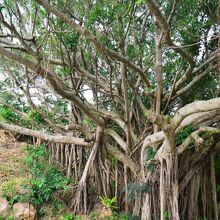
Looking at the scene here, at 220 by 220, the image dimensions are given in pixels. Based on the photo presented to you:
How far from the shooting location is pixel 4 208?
4578mm

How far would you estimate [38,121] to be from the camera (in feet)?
15.6

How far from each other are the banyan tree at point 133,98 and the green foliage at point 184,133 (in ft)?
0.04

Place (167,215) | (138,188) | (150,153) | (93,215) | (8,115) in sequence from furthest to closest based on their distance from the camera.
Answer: (8,115)
(93,215)
(150,153)
(138,188)
(167,215)

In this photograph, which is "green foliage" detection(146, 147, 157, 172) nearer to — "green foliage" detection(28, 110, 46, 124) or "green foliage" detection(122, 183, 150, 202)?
"green foliage" detection(122, 183, 150, 202)

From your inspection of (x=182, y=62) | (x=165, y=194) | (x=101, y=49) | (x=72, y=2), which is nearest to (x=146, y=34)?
(x=182, y=62)

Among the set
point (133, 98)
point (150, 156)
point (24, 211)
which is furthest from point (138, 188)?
point (24, 211)

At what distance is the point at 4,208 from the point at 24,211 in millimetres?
327

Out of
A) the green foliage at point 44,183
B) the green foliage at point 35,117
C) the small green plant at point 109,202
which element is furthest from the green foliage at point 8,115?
the small green plant at point 109,202

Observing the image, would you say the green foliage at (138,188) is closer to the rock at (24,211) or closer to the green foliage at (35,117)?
the rock at (24,211)

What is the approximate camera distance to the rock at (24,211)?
4.46 meters

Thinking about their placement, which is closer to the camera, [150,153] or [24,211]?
[150,153]

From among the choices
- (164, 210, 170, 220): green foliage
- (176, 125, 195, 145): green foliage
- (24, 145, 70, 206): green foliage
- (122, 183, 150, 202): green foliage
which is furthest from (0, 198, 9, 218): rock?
(176, 125, 195, 145): green foliage

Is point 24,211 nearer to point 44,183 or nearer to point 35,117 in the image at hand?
point 44,183

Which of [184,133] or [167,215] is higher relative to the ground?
[184,133]
